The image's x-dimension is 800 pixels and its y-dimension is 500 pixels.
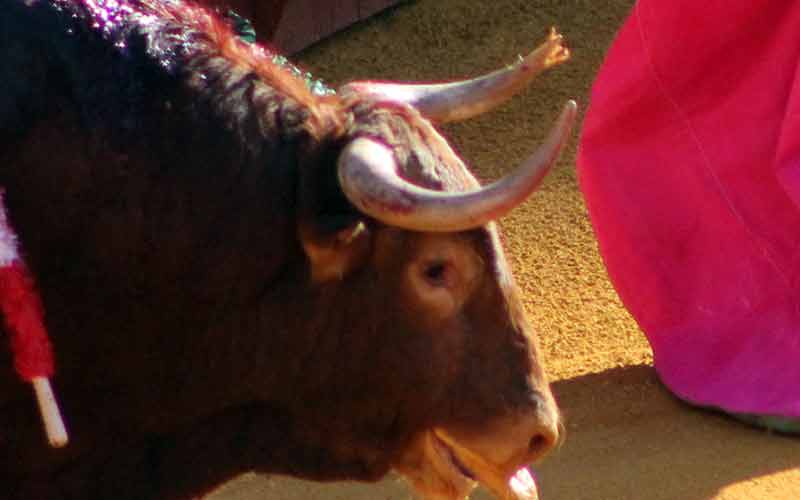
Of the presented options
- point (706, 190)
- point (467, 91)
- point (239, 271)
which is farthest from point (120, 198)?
point (706, 190)

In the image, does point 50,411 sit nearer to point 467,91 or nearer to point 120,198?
point 120,198

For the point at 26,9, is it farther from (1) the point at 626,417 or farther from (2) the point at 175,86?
(1) the point at 626,417

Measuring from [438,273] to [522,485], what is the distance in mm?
597

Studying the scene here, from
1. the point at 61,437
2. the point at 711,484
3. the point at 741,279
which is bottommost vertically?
the point at 711,484

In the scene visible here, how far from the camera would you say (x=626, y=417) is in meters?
5.84

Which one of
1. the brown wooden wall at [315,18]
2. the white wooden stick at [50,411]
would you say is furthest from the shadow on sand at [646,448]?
the brown wooden wall at [315,18]

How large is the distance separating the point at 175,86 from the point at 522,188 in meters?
0.75

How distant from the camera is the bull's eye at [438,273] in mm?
3660

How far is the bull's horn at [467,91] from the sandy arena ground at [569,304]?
169cm

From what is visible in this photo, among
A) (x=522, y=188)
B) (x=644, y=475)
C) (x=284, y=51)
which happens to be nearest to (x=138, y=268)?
(x=522, y=188)

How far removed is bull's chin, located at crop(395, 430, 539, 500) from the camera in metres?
3.79

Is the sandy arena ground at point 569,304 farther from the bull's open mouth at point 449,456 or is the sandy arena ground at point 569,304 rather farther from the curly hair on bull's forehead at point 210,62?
the curly hair on bull's forehead at point 210,62

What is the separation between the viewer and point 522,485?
397 cm

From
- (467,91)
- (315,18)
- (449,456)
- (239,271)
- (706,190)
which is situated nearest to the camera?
(239,271)
